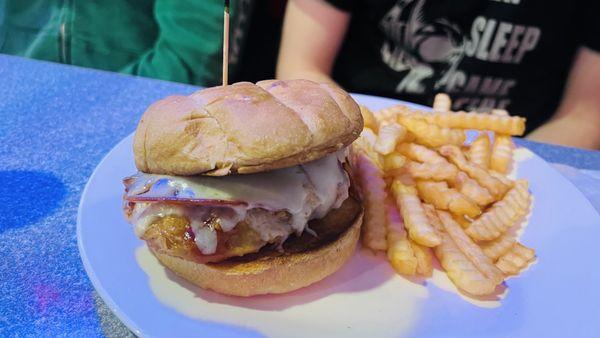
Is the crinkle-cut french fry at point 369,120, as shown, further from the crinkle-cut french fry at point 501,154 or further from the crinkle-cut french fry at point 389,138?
the crinkle-cut french fry at point 501,154

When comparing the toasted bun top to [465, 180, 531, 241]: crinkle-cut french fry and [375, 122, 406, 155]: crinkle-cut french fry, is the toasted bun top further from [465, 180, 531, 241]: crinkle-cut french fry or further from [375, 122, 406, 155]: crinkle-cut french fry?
[465, 180, 531, 241]: crinkle-cut french fry


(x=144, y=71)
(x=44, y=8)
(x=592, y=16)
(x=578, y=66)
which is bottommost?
(x=144, y=71)

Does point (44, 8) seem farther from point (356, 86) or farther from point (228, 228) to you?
point (228, 228)

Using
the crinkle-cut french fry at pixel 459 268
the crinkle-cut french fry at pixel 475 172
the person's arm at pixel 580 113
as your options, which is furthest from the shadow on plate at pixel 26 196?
the person's arm at pixel 580 113

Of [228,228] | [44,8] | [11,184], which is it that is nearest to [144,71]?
[44,8]

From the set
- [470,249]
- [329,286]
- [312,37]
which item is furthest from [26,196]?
[312,37]
